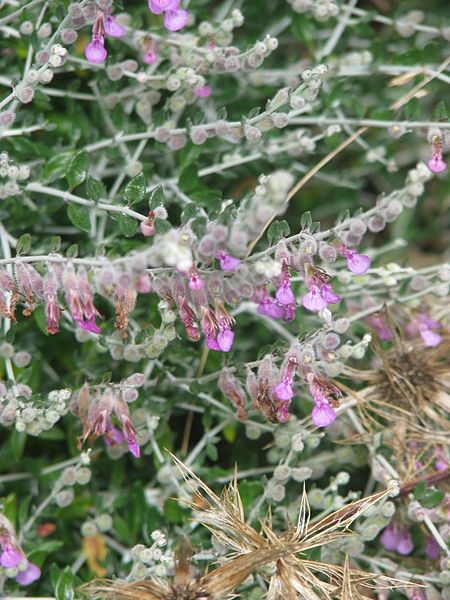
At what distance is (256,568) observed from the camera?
170 cm

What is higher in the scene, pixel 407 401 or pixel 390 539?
pixel 407 401

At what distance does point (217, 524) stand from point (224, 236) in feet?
2.07

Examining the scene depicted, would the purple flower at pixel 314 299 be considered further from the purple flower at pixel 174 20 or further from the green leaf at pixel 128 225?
the purple flower at pixel 174 20

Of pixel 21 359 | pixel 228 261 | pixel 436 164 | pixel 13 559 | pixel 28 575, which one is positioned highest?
pixel 228 261

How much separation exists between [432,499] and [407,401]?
0.28 metres

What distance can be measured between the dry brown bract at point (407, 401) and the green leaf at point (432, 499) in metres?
0.12

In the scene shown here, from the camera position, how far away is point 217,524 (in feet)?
5.66

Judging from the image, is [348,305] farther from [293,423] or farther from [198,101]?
[198,101]

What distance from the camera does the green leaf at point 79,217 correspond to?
1919 mm

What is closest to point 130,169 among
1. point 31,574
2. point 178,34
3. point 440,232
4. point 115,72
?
point 115,72

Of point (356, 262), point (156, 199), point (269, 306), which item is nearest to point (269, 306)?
point (269, 306)

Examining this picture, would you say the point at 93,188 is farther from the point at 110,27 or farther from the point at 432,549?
the point at 432,549

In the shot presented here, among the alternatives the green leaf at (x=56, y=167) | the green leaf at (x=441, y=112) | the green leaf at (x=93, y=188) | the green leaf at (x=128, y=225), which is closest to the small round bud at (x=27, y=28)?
the green leaf at (x=56, y=167)

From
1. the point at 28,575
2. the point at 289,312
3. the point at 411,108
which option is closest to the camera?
the point at 289,312
